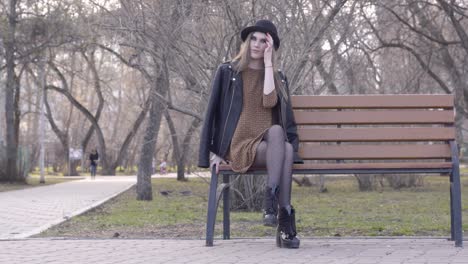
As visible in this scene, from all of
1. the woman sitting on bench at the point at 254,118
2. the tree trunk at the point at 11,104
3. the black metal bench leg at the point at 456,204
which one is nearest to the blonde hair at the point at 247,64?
the woman sitting on bench at the point at 254,118

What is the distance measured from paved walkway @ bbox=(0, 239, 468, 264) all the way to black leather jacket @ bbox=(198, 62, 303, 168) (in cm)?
72

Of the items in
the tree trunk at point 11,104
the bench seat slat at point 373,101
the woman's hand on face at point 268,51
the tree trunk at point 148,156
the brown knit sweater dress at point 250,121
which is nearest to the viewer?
the brown knit sweater dress at point 250,121

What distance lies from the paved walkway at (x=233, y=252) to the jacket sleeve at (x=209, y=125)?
0.70m

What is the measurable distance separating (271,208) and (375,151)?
1.32 metres

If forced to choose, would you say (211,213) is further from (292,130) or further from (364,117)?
(364,117)

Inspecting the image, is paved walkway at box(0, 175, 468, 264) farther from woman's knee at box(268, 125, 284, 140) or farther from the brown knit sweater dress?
woman's knee at box(268, 125, 284, 140)

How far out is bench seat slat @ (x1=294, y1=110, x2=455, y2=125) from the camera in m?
7.25

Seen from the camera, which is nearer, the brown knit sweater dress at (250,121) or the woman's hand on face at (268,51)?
the brown knit sweater dress at (250,121)

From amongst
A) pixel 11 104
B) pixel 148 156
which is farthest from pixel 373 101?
pixel 11 104

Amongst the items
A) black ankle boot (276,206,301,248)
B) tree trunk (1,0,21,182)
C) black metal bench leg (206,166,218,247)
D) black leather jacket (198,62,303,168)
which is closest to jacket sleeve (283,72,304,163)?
black leather jacket (198,62,303,168)

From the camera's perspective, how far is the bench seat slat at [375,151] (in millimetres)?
7125

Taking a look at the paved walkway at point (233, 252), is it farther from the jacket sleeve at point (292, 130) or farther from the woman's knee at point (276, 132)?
the woman's knee at point (276, 132)

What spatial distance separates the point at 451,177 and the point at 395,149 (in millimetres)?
548

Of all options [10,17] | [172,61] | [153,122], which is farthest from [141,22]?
[10,17]
